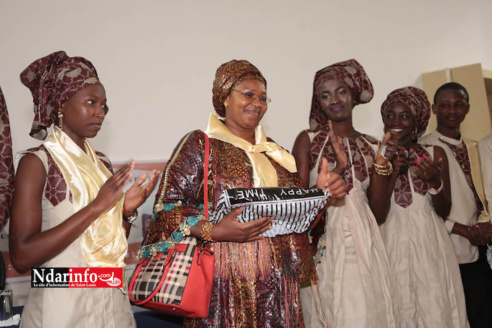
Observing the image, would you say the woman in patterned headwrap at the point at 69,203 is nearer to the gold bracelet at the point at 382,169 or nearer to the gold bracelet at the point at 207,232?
the gold bracelet at the point at 207,232

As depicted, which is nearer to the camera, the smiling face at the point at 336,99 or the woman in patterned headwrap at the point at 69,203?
the woman in patterned headwrap at the point at 69,203

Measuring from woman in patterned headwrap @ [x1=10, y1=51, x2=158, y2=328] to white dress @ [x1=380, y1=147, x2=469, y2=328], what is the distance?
1.91 m

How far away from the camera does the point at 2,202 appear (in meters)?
2.09

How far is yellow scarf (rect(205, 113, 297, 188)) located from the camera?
2.44 metres

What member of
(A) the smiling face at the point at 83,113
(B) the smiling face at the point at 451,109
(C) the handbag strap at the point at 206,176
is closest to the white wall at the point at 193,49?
(B) the smiling face at the point at 451,109

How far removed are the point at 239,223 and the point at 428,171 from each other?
1776 mm

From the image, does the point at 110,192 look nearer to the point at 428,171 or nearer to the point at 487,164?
the point at 428,171

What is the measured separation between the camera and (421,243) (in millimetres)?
3342

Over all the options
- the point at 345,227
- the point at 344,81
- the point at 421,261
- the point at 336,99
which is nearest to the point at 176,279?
the point at 345,227

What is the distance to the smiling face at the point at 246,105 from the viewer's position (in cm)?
257

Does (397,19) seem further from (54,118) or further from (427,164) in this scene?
(54,118)

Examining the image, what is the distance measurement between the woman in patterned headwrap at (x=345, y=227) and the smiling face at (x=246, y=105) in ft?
1.84

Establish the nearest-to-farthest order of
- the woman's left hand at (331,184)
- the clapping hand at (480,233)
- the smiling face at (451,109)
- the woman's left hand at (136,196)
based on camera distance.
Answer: the woman's left hand at (136,196) < the woman's left hand at (331,184) < the clapping hand at (480,233) < the smiling face at (451,109)

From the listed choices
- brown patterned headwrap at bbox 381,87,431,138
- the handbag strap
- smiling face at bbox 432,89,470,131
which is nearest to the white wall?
smiling face at bbox 432,89,470,131
